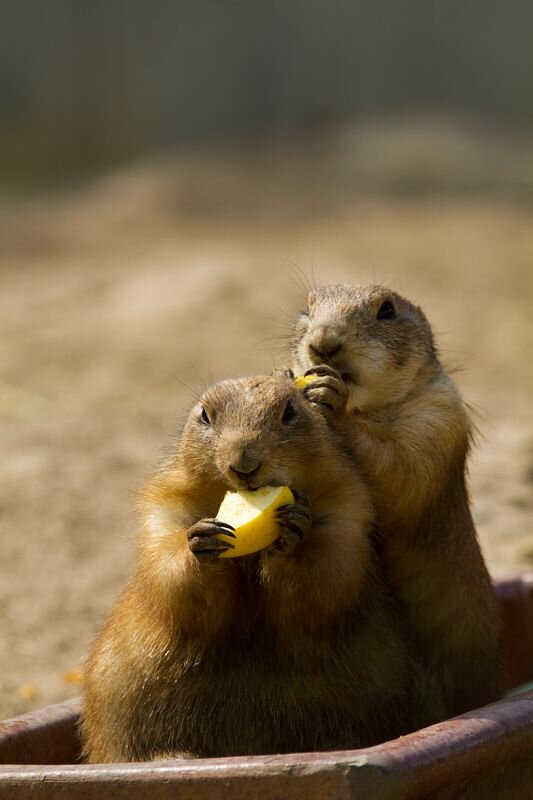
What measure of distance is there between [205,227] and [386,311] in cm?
1168

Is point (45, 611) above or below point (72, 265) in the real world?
below

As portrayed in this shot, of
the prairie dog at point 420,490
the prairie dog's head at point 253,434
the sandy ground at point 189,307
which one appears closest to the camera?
the prairie dog's head at point 253,434

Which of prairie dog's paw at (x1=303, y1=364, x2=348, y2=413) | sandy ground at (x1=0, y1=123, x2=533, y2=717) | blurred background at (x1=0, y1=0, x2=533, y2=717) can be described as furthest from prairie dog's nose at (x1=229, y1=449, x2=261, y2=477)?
sandy ground at (x1=0, y1=123, x2=533, y2=717)

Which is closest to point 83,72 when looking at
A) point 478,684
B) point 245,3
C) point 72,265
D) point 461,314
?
point 245,3

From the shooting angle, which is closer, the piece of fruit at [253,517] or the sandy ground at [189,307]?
the piece of fruit at [253,517]

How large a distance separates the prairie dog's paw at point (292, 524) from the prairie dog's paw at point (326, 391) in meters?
0.40

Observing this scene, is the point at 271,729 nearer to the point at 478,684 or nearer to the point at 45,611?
the point at 478,684

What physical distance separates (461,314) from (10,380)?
4.21 metres

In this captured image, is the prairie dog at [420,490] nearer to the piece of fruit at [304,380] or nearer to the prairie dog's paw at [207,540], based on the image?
the piece of fruit at [304,380]

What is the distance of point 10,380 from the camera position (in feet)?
34.0

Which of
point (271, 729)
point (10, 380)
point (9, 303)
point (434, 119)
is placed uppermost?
point (434, 119)

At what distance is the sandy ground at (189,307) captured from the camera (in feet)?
22.7

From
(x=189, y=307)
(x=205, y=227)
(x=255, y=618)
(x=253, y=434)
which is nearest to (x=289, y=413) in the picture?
(x=253, y=434)

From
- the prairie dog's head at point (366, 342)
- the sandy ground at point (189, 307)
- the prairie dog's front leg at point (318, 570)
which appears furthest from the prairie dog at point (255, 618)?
the sandy ground at point (189, 307)
